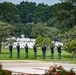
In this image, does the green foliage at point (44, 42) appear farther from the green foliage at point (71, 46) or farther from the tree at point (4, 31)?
the tree at point (4, 31)

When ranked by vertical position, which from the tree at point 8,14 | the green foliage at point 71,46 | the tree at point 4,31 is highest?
the tree at point 8,14

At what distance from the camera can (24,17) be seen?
552 ft

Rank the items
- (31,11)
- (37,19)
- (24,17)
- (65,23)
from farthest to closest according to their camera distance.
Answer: (31,11) < (24,17) < (37,19) < (65,23)

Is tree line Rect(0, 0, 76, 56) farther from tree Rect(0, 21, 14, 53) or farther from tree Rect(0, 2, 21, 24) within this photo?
tree Rect(0, 21, 14, 53)

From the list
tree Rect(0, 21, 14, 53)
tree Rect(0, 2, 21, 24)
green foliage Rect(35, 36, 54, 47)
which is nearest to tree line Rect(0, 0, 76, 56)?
tree Rect(0, 2, 21, 24)

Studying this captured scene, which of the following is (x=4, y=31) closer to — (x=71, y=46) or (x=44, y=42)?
(x=44, y=42)

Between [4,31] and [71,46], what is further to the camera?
[4,31]

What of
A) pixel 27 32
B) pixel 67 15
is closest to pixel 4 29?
pixel 67 15

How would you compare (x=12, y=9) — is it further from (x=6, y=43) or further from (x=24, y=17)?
(x=6, y=43)

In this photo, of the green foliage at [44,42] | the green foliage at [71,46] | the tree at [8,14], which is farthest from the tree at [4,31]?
the tree at [8,14]

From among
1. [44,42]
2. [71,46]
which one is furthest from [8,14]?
[71,46]

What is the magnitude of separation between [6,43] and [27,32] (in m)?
67.2

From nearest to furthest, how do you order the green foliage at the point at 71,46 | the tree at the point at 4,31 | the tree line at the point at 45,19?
the green foliage at the point at 71,46 < the tree at the point at 4,31 < the tree line at the point at 45,19

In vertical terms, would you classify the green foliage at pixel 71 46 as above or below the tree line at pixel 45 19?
below
